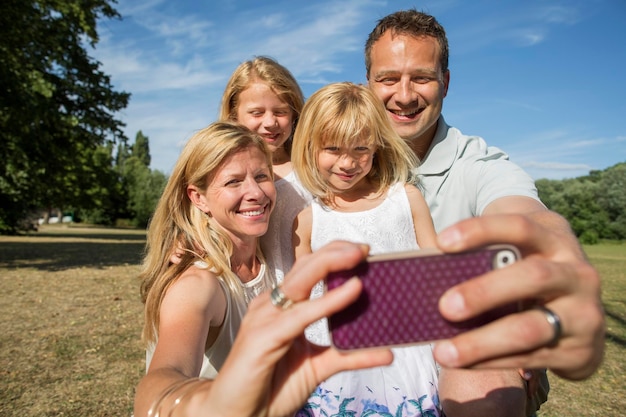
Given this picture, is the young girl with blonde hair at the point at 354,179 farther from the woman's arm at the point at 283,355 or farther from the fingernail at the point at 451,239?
the fingernail at the point at 451,239

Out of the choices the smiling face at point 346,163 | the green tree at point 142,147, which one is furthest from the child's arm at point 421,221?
the green tree at point 142,147

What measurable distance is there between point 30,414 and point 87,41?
67.5 ft

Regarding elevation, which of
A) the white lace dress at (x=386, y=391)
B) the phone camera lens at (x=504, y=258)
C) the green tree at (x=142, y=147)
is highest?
the green tree at (x=142, y=147)

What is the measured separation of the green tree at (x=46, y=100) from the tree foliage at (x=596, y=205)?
130 feet

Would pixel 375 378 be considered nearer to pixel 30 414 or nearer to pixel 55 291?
pixel 30 414

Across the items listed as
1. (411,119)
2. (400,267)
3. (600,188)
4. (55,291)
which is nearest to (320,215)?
(411,119)

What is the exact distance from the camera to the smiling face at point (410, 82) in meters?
3.26

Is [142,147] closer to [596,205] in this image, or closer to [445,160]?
[596,205]

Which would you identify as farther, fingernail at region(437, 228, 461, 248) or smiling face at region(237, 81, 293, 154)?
smiling face at region(237, 81, 293, 154)

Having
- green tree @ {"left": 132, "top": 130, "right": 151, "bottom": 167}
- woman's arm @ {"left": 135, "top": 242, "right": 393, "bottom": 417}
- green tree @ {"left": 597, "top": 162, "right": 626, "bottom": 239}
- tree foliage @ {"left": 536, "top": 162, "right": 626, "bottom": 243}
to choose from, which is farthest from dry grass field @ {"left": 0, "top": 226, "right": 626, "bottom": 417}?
green tree @ {"left": 132, "top": 130, "right": 151, "bottom": 167}

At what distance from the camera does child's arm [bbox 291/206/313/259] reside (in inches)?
120

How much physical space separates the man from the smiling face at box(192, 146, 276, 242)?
1094 mm

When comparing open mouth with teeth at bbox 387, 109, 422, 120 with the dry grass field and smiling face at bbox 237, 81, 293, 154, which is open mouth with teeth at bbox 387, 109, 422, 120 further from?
the dry grass field

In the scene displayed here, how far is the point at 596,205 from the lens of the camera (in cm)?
4747
